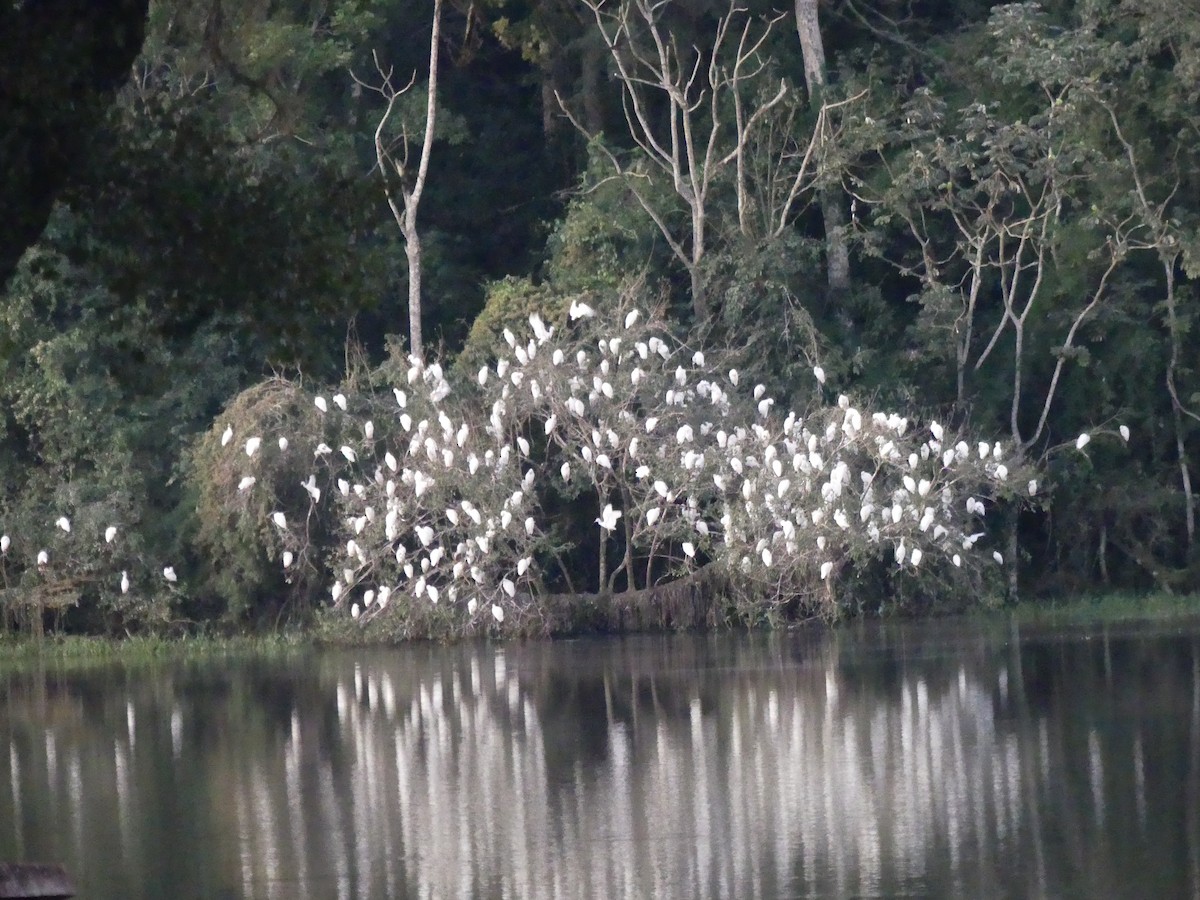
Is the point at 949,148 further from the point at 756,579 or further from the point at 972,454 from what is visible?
the point at 756,579

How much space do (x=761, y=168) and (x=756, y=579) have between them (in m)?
7.50

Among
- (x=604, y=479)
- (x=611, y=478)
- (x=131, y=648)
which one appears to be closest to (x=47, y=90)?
(x=604, y=479)

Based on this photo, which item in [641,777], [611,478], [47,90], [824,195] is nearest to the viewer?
[47,90]

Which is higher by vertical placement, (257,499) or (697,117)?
(697,117)

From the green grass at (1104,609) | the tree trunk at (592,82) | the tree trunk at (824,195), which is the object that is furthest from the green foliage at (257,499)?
the green grass at (1104,609)

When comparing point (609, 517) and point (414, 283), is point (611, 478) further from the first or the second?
point (414, 283)

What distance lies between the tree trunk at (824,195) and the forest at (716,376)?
6 centimetres

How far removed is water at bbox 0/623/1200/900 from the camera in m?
9.10

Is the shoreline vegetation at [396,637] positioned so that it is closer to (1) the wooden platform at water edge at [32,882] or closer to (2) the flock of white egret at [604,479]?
(2) the flock of white egret at [604,479]

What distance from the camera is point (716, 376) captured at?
25266 millimetres

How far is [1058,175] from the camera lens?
1013 inches

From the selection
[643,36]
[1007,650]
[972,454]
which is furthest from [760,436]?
[643,36]

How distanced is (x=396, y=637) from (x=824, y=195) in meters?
9.46

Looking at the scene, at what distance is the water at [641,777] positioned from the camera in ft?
29.9
